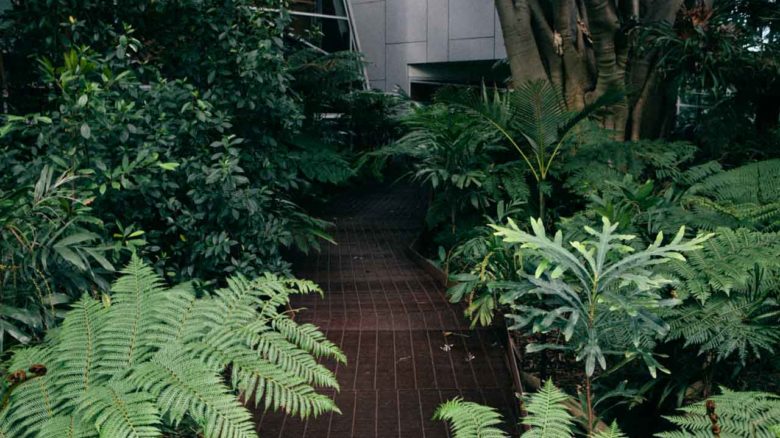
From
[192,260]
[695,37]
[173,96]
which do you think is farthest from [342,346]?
[695,37]

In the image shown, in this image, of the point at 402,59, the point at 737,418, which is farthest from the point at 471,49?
the point at 737,418

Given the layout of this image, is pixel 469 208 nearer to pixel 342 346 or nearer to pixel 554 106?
pixel 554 106

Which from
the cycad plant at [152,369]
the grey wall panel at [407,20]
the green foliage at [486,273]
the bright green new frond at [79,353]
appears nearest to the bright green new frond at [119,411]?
the cycad plant at [152,369]

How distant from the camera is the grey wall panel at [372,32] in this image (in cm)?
1476

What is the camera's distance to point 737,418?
2111mm

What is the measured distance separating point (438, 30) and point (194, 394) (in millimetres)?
13179

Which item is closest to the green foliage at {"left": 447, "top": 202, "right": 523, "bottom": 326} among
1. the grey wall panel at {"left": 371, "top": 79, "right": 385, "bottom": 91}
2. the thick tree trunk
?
the thick tree trunk

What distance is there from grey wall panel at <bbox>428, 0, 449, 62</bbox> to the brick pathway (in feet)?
26.1

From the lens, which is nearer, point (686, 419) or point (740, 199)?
point (686, 419)

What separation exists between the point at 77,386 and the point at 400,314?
321 cm

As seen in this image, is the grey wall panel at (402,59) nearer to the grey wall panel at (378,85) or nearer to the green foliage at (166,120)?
the grey wall panel at (378,85)

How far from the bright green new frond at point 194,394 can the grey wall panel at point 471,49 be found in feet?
41.2

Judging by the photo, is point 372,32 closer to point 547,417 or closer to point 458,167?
point 458,167

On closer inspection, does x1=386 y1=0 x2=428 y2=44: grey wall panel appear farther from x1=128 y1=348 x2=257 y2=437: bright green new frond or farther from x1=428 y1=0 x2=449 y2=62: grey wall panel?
x1=128 y1=348 x2=257 y2=437: bright green new frond
